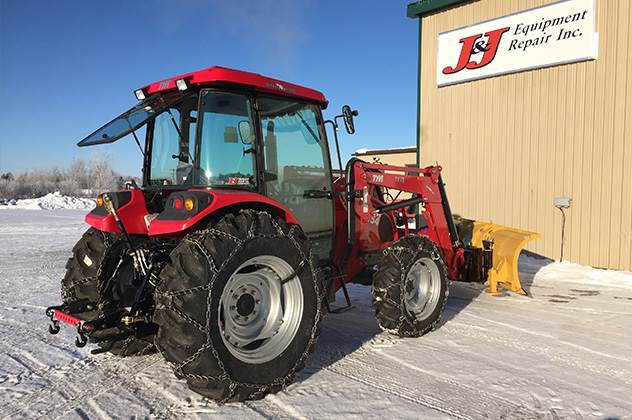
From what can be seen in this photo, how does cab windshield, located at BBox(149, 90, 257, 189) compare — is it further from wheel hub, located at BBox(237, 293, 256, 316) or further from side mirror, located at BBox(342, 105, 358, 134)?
side mirror, located at BBox(342, 105, 358, 134)

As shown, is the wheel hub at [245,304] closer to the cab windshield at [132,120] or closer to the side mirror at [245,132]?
the side mirror at [245,132]

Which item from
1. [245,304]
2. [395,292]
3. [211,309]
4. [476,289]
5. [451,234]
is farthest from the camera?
[476,289]

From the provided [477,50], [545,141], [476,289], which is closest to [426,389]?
[476,289]

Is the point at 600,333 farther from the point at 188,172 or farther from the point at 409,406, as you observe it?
the point at 188,172

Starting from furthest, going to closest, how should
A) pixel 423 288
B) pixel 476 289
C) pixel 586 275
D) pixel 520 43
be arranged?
1. pixel 520 43
2. pixel 586 275
3. pixel 476 289
4. pixel 423 288

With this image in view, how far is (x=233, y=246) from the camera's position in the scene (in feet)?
9.41

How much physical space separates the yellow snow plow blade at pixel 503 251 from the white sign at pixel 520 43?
466 cm

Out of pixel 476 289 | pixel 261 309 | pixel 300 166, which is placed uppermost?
pixel 300 166

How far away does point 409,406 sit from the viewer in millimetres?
2920

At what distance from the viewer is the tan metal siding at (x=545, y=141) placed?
Result: 27.2 ft

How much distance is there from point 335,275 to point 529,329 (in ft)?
7.34

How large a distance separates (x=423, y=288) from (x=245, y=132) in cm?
254

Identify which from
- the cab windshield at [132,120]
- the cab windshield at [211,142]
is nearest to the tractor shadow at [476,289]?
the cab windshield at [211,142]

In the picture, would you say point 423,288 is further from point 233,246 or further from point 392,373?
point 233,246
